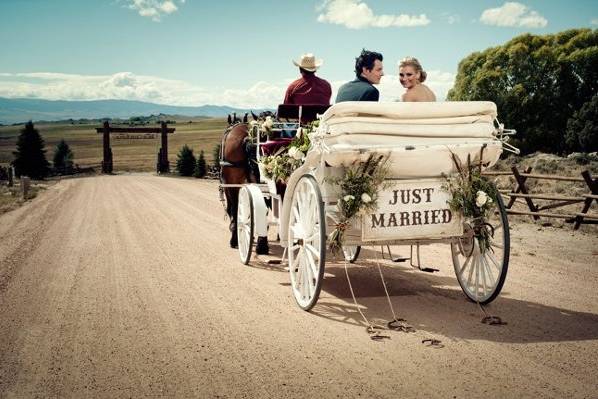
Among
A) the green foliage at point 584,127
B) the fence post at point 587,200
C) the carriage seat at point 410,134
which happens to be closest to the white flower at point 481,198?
the carriage seat at point 410,134

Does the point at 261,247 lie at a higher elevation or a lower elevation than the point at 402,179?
lower

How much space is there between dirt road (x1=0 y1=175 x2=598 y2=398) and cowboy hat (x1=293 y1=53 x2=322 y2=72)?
3.17 meters

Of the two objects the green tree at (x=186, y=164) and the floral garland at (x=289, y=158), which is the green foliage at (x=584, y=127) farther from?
the floral garland at (x=289, y=158)

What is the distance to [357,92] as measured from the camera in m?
6.00

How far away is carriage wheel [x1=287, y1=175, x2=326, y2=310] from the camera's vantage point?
509 cm

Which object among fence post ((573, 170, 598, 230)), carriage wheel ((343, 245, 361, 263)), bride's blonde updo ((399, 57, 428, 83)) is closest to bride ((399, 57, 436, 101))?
bride's blonde updo ((399, 57, 428, 83))

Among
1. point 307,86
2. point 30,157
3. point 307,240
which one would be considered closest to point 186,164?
point 30,157

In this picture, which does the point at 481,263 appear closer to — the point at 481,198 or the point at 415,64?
the point at 481,198

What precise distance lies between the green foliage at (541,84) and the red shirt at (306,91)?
29686 mm

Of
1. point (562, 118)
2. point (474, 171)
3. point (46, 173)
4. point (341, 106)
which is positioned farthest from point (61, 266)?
point (46, 173)

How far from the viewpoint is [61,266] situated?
304 inches

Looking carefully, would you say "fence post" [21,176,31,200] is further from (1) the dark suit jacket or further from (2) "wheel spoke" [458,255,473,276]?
(2) "wheel spoke" [458,255,473,276]

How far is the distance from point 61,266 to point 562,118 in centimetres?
3698

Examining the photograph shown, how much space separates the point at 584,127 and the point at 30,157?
1924 inches
